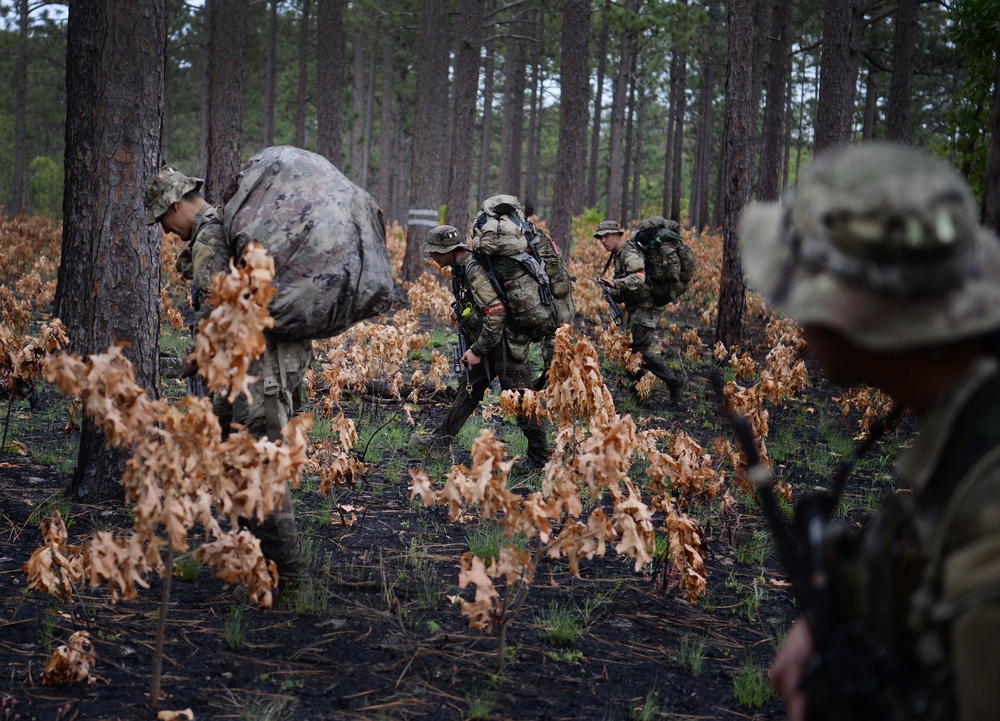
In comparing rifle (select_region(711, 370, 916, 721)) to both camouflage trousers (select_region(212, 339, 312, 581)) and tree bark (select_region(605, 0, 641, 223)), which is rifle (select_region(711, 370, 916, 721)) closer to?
camouflage trousers (select_region(212, 339, 312, 581))

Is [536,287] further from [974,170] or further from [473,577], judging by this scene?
[974,170]

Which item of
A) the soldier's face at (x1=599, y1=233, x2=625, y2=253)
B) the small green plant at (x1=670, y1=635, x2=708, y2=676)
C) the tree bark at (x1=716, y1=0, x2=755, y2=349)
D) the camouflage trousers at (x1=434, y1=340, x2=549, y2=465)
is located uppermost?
the tree bark at (x1=716, y1=0, x2=755, y2=349)

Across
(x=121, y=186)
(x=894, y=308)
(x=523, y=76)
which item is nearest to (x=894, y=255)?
(x=894, y=308)

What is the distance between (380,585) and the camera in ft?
14.8

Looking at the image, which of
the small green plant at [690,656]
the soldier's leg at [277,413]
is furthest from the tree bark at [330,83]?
the small green plant at [690,656]

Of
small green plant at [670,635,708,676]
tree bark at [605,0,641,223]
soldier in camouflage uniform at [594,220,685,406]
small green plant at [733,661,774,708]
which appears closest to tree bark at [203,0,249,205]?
soldier in camouflage uniform at [594,220,685,406]

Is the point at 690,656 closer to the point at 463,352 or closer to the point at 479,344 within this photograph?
the point at 479,344

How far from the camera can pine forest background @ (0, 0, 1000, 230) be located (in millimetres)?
14141

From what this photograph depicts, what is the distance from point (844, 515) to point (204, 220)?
481cm

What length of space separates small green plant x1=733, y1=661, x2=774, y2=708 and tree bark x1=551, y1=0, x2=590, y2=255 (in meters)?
11.4

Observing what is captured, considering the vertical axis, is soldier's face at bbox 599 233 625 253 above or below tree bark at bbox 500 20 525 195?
below

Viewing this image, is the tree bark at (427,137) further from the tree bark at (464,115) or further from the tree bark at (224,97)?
the tree bark at (224,97)

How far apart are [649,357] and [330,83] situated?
10403 millimetres

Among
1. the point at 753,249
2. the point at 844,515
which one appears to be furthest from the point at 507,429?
the point at 753,249
